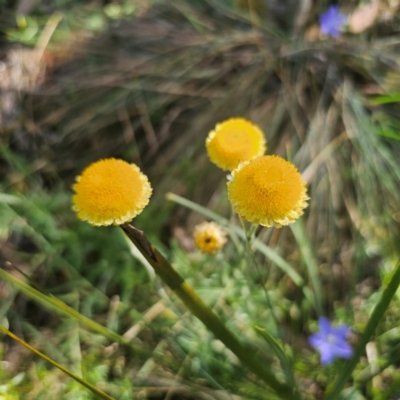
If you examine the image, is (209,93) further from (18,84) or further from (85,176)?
(85,176)

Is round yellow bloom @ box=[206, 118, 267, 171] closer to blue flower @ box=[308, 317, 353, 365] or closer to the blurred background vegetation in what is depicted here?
the blurred background vegetation

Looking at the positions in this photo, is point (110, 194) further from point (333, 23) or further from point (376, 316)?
point (333, 23)

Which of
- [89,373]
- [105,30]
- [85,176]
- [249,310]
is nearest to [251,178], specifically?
[85,176]

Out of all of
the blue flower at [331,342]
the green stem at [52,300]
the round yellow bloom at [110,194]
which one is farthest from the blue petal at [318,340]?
the round yellow bloom at [110,194]

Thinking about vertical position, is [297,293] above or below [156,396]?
above

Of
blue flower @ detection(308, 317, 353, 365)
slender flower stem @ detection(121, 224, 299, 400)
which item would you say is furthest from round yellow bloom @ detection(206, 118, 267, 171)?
blue flower @ detection(308, 317, 353, 365)

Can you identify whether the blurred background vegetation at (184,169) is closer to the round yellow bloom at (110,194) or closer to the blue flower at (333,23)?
the blue flower at (333,23)

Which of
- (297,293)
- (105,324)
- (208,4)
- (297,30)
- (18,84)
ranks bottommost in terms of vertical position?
(105,324)
